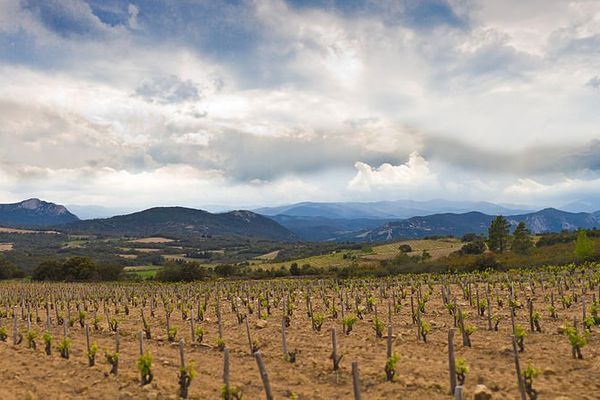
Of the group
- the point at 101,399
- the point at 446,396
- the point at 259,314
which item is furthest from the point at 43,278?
the point at 446,396

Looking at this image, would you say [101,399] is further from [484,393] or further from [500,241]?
[500,241]

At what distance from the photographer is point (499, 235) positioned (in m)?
89.4

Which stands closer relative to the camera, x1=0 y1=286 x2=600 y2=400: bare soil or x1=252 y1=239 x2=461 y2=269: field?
x1=0 y1=286 x2=600 y2=400: bare soil

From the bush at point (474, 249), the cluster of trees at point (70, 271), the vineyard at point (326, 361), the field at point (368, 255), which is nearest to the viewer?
the vineyard at point (326, 361)

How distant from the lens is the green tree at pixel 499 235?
88.8 metres

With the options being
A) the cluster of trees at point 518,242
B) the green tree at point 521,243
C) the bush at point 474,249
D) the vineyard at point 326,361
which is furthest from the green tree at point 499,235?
the vineyard at point 326,361

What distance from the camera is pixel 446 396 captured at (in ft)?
38.1

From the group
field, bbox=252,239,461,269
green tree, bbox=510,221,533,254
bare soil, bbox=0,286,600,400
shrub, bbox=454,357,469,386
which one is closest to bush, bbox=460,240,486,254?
field, bbox=252,239,461,269

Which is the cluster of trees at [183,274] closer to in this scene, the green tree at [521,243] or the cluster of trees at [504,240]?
the cluster of trees at [504,240]

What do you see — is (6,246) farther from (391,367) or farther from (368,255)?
(391,367)

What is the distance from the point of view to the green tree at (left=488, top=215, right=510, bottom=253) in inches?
3494

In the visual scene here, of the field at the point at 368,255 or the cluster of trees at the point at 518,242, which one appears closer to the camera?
the cluster of trees at the point at 518,242

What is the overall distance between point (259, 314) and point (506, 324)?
13.4m

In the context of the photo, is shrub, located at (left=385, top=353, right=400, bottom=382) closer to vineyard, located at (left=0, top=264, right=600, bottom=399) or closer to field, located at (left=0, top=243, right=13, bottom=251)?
vineyard, located at (left=0, top=264, right=600, bottom=399)
